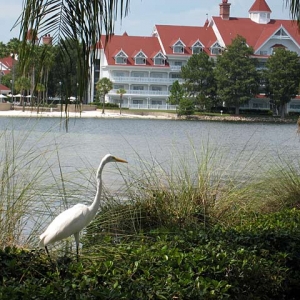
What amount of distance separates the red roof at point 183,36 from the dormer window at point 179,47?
316mm

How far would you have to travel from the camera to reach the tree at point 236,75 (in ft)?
202

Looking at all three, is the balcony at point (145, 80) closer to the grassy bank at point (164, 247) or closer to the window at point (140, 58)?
the window at point (140, 58)

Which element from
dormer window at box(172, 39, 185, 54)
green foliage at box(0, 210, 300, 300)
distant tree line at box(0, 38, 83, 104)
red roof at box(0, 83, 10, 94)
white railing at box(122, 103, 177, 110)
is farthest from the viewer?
dormer window at box(172, 39, 185, 54)

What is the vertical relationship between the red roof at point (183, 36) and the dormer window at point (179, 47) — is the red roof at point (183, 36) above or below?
above

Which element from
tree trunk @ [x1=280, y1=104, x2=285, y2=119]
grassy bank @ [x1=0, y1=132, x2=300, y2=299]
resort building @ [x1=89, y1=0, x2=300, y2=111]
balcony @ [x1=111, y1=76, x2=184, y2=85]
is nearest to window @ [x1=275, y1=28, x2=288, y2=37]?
resort building @ [x1=89, y1=0, x2=300, y2=111]

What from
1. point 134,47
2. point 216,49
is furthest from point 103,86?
point 216,49

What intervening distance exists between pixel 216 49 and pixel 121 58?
32.0ft

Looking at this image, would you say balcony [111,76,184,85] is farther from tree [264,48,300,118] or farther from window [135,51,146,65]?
tree [264,48,300,118]

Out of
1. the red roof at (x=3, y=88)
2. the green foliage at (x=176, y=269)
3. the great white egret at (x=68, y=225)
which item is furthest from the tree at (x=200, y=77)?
the green foliage at (x=176, y=269)

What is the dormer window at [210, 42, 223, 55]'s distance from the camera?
7006 cm

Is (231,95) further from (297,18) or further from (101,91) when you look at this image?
(297,18)

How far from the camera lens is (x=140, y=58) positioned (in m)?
68.9

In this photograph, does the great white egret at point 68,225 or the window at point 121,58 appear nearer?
the great white egret at point 68,225

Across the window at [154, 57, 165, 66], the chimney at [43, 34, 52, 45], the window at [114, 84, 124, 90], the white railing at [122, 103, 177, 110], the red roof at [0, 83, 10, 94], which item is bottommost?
the white railing at [122, 103, 177, 110]
